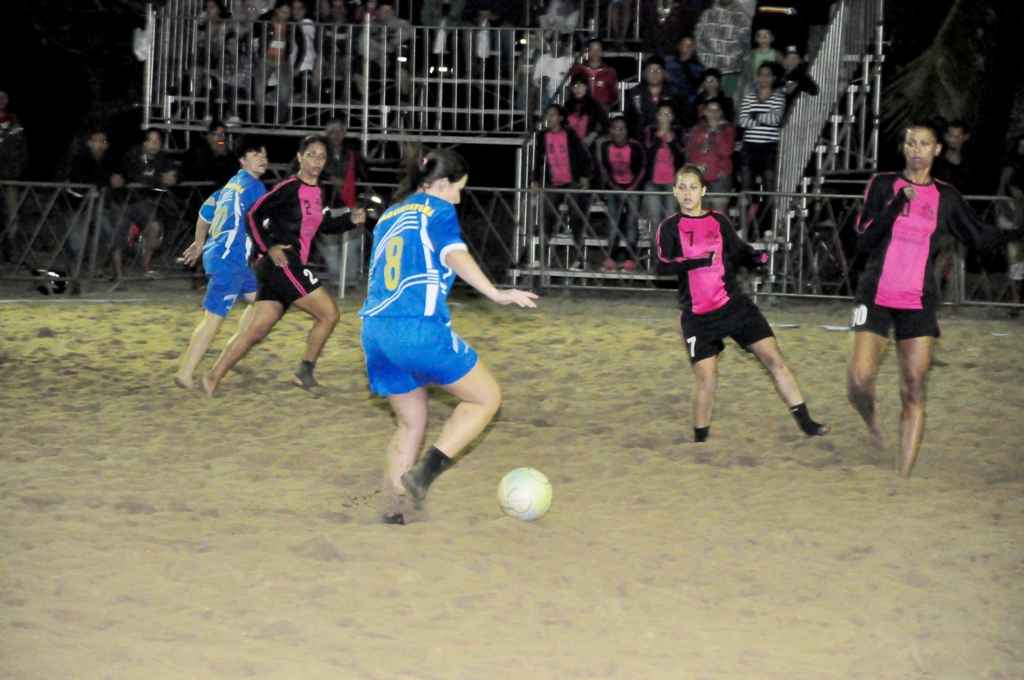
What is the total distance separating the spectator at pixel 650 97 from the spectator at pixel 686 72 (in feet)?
0.89

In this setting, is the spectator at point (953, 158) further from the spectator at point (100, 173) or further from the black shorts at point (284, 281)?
the spectator at point (100, 173)

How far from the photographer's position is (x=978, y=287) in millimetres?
16047

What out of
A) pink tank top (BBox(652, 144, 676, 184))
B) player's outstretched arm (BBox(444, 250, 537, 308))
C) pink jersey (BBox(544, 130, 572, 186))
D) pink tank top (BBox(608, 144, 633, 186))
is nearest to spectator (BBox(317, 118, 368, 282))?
pink jersey (BBox(544, 130, 572, 186))

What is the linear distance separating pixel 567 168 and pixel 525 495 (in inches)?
393

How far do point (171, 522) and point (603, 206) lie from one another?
10.2m

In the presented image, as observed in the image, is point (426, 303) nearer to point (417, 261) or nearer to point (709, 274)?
point (417, 261)

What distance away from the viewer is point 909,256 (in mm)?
8117

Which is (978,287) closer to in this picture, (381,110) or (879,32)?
(879,32)

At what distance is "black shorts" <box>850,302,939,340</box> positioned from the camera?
26.7 feet

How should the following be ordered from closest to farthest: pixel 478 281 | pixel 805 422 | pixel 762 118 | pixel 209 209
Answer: pixel 478 281, pixel 805 422, pixel 209 209, pixel 762 118

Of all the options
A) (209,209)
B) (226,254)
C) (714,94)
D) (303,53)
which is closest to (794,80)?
(714,94)

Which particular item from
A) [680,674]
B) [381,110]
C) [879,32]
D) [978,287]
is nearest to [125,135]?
[381,110]

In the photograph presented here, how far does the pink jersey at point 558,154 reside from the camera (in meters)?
16.5

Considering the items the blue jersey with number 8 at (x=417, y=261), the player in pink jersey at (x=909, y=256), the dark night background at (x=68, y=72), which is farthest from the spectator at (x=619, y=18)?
the blue jersey with number 8 at (x=417, y=261)
